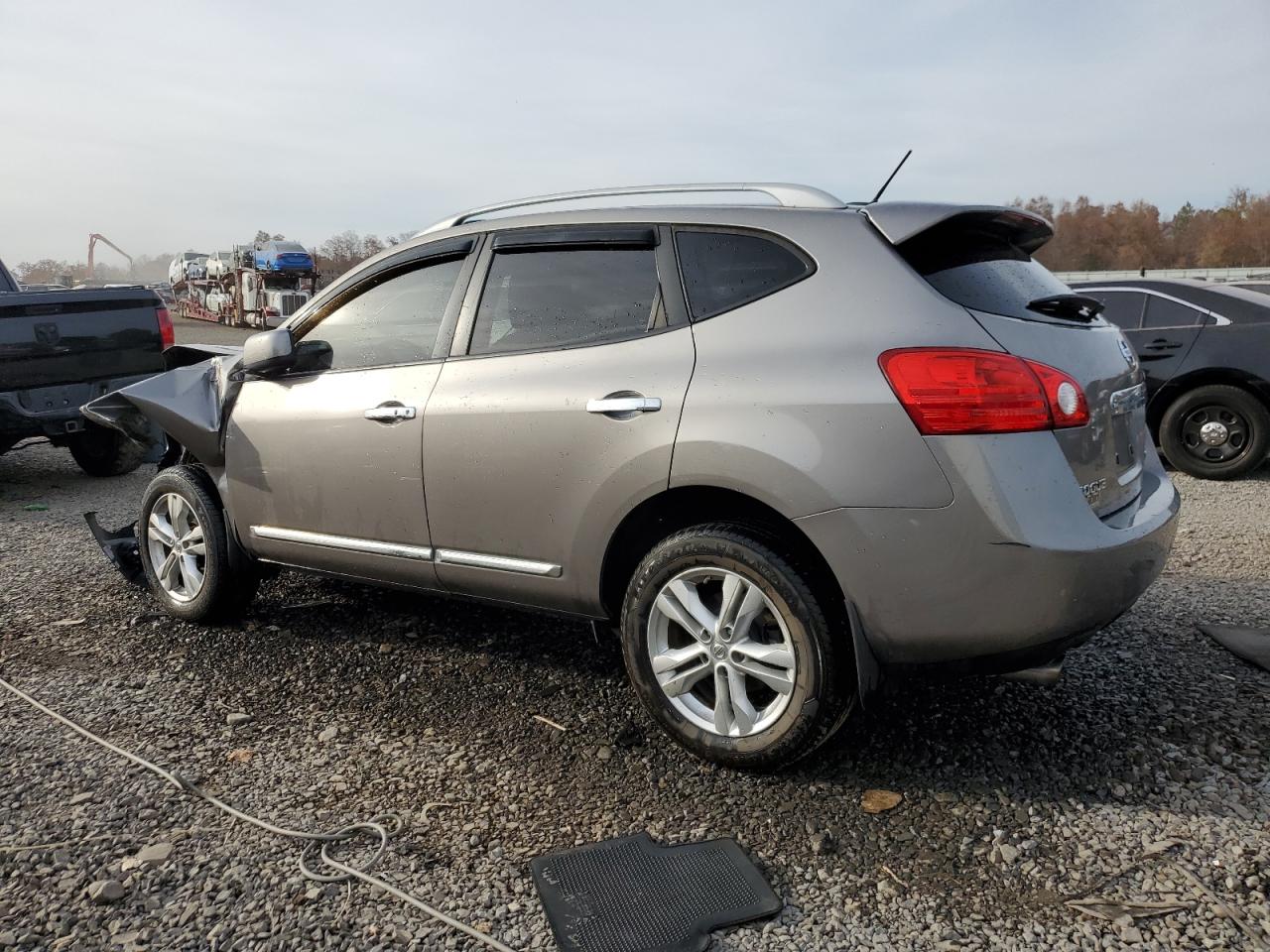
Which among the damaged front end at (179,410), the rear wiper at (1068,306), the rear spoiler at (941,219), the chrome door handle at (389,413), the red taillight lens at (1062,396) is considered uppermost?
the rear spoiler at (941,219)

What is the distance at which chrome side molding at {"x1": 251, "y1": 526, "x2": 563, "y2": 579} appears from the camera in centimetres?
329

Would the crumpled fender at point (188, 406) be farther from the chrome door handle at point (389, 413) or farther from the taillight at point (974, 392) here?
the taillight at point (974, 392)

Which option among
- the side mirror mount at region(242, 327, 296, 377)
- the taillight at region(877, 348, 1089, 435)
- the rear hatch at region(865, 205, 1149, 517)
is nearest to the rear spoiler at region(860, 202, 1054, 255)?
the rear hatch at region(865, 205, 1149, 517)

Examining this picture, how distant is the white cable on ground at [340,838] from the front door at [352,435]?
103 cm

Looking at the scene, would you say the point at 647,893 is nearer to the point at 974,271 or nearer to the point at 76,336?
the point at 974,271

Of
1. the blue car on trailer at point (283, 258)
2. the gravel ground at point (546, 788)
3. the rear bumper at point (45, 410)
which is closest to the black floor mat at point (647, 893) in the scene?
the gravel ground at point (546, 788)

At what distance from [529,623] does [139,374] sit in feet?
16.9

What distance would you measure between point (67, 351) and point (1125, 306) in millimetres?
8352

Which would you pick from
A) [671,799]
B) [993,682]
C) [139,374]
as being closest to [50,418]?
[139,374]

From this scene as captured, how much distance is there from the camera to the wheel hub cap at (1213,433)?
744cm

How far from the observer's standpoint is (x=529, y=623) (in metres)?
4.35

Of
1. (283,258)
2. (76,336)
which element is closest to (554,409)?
(76,336)

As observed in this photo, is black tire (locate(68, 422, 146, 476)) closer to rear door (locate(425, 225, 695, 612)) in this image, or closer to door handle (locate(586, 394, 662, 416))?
rear door (locate(425, 225, 695, 612))

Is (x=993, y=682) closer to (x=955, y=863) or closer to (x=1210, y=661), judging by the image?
(x=1210, y=661)
